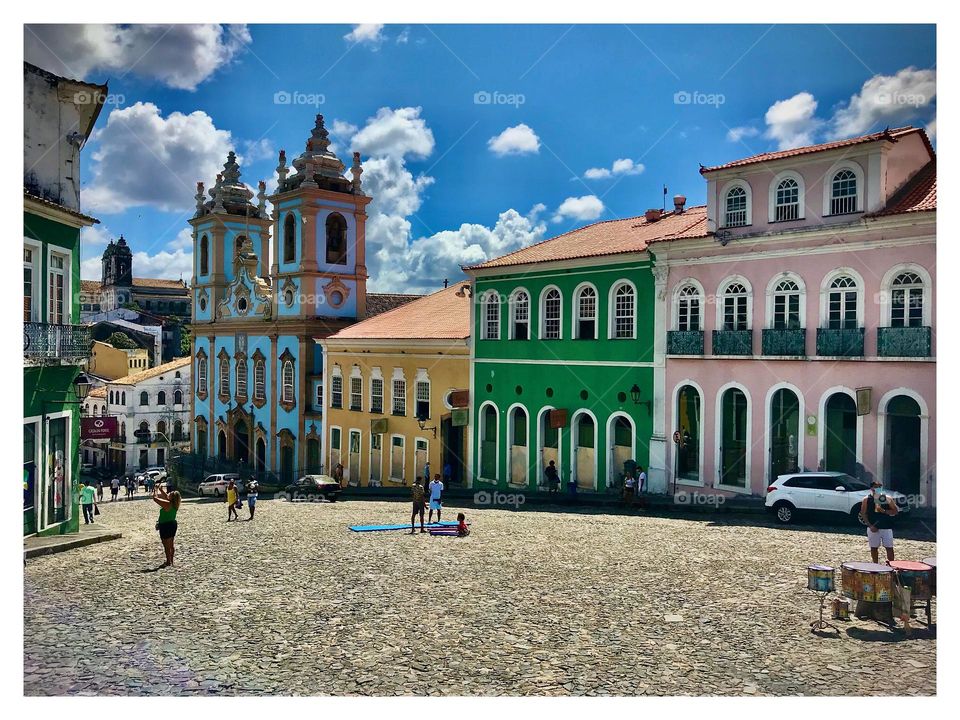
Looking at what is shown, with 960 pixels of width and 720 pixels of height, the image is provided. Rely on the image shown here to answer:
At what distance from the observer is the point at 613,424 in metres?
17.0

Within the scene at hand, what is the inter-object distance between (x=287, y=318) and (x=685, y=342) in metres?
16.5

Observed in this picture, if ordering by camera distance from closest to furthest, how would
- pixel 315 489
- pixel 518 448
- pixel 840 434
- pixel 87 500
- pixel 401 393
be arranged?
1. pixel 87 500
2. pixel 840 434
3. pixel 518 448
4. pixel 315 489
5. pixel 401 393

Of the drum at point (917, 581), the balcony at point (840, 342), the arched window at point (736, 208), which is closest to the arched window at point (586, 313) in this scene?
the arched window at point (736, 208)

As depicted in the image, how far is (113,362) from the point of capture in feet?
123

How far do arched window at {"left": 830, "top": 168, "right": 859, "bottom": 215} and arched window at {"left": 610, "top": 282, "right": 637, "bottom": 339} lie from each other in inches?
171

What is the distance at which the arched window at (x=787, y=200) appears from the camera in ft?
45.3

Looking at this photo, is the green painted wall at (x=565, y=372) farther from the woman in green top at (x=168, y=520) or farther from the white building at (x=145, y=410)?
the white building at (x=145, y=410)

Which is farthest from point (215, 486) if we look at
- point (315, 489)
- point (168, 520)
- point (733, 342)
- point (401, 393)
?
point (733, 342)

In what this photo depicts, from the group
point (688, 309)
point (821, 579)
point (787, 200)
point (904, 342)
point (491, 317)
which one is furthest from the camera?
point (491, 317)

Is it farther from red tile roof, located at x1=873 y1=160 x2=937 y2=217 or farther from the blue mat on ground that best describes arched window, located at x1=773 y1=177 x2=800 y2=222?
the blue mat on ground

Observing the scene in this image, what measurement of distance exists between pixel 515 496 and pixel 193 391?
18.5 m

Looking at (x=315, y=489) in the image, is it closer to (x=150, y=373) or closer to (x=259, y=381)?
(x=259, y=381)

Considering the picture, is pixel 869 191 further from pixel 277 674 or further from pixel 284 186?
pixel 284 186

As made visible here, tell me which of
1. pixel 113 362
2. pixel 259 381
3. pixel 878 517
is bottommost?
pixel 878 517
